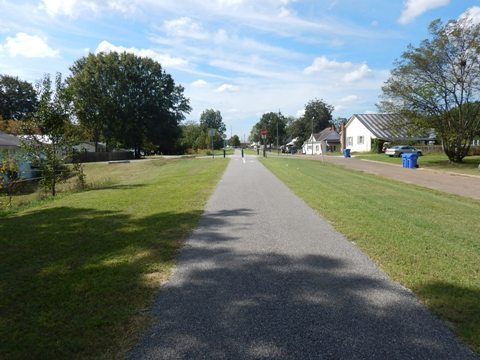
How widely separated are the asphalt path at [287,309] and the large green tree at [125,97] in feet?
190

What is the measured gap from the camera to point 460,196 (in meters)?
14.1

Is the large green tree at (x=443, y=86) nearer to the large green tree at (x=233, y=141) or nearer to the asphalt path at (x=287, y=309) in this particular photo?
the asphalt path at (x=287, y=309)

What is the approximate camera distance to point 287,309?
12.7 ft

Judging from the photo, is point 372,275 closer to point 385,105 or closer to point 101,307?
point 101,307

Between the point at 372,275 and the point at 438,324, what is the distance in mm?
1349

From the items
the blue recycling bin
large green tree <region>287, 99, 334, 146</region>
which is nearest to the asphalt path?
the blue recycling bin

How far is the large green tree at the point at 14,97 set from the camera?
86125 millimetres

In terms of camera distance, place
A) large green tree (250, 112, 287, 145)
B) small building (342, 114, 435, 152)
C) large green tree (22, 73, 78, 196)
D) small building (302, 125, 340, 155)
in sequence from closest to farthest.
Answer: large green tree (22, 73, 78, 196) < small building (342, 114, 435, 152) < small building (302, 125, 340, 155) < large green tree (250, 112, 287, 145)

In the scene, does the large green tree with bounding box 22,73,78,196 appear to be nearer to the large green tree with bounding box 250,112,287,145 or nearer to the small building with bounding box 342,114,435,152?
the small building with bounding box 342,114,435,152

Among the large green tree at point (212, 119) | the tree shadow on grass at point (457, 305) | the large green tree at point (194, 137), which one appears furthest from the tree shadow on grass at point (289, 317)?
the large green tree at point (212, 119)

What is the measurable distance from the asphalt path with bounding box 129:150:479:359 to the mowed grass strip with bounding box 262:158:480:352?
241 millimetres

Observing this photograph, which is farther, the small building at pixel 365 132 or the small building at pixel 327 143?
the small building at pixel 327 143

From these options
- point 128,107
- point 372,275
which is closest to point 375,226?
point 372,275

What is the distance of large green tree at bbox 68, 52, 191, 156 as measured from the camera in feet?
196
